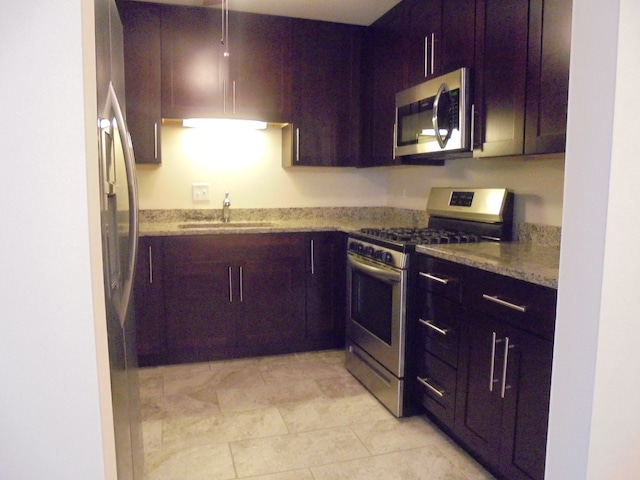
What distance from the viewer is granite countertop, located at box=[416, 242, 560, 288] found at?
167cm

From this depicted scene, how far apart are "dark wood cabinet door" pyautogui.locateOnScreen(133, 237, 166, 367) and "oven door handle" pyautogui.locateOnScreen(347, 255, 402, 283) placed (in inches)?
46.3

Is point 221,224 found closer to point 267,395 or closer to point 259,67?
point 259,67

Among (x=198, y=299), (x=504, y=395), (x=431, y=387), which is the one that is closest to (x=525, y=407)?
(x=504, y=395)

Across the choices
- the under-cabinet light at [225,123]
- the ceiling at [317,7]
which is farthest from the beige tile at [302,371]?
the ceiling at [317,7]

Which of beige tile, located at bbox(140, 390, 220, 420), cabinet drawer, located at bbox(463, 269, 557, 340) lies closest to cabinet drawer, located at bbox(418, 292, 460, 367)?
cabinet drawer, located at bbox(463, 269, 557, 340)

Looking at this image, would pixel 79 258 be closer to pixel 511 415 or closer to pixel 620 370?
pixel 620 370

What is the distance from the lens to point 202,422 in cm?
245

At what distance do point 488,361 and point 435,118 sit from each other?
1.18m

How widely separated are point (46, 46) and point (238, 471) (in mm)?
1714

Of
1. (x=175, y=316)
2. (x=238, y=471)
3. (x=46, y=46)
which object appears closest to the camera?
(x=46, y=46)

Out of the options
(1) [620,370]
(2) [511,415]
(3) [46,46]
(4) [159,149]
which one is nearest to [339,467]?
(2) [511,415]

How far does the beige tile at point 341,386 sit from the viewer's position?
2783 mm

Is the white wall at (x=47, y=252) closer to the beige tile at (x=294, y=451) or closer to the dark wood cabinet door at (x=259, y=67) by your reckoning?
the beige tile at (x=294, y=451)

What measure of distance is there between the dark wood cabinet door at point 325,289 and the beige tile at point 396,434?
108 centimetres
